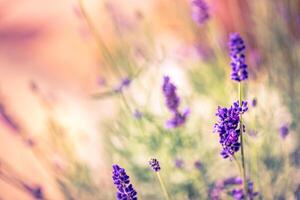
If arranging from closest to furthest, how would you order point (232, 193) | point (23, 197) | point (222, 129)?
1. point (222, 129)
2. point (232, 193)
3. point (23, 197)

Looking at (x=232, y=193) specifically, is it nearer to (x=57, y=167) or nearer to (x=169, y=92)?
(x=169, y=92)

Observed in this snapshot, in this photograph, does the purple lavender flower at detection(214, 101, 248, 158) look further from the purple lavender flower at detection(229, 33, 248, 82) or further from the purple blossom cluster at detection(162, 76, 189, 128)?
the purple blossom cluster at detection(162, 76, 189, 128)

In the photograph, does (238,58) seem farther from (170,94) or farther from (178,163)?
(178,163)

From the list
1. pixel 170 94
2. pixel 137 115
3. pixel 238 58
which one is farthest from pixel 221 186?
pixel 238 58

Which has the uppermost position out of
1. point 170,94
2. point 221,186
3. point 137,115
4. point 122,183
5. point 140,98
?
point 140,98

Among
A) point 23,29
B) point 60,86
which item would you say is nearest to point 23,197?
point 60,86

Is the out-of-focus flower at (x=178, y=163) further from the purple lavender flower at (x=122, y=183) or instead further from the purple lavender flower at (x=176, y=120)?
the purple lavender flower at (x=122, y=183)
